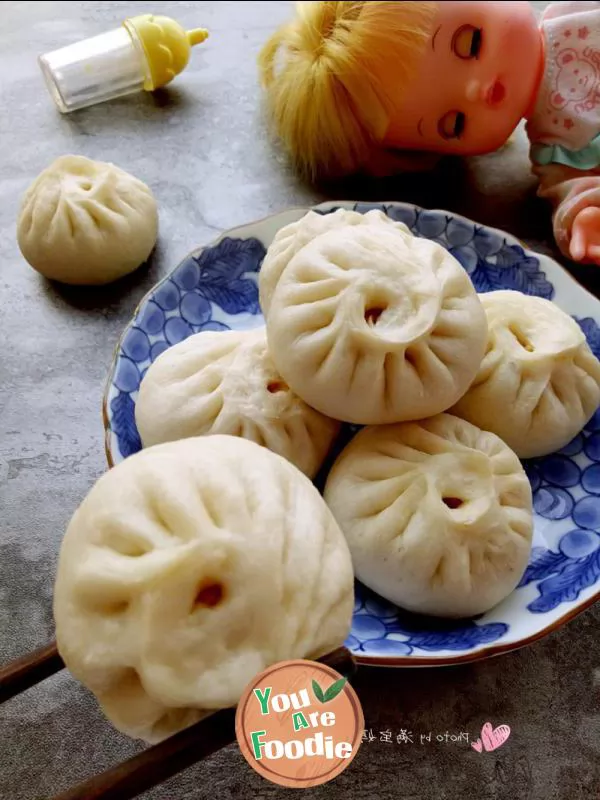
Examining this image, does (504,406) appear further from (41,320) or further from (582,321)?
(41,320)

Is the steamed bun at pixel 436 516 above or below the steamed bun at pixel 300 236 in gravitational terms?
below

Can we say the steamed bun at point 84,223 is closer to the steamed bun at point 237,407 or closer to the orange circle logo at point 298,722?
the steamed bun at point 237,407

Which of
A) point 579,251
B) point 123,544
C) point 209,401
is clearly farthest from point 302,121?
point 123,544

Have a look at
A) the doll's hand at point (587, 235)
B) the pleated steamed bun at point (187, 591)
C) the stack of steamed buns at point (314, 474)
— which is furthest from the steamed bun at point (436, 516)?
the doll's hand at point (587, 235)

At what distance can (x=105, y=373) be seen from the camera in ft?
4.93

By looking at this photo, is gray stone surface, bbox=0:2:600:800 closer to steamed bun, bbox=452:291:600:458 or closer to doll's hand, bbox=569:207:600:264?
doll's hand, bbox=569:207:600:264

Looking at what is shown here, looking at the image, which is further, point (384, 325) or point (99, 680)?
point (384, 325)

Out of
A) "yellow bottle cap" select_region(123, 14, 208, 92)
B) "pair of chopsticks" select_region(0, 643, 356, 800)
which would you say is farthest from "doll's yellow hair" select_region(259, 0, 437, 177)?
"pair of chopsticks" select_region(0, 643, 356, 800)

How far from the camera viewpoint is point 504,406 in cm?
114

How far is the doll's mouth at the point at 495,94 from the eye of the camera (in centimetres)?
158

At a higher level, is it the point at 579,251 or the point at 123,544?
the point at 123,544

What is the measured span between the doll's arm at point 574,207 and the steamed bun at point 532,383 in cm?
44

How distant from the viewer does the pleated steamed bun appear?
2.04 feet

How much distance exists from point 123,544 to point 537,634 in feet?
1.95
